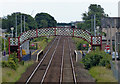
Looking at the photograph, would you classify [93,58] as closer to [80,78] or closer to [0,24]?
[80,78]

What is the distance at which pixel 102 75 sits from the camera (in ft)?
86.4

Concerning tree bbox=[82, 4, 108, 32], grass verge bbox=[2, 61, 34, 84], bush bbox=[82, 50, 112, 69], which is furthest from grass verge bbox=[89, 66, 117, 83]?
tree bbox=[82, 4, 108, 32]

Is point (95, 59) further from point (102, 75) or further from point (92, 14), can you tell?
point (92, 14)

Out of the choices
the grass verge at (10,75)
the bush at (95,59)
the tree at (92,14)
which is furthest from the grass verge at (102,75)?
the tree at (92,14)

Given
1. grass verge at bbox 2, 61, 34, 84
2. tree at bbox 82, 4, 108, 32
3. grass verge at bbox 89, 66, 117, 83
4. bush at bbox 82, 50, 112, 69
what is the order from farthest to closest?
Result: tree at bbox 82, 4, 108, 32, bush at bbox 82, 50, 112, 69, grass verge at bbox 2, 61, 34, 84, grass verge at bbox 89, 66, 117, 83

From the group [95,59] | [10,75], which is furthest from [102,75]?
[10,75]

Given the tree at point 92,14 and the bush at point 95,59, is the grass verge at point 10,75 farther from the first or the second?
the tree at point 92,14

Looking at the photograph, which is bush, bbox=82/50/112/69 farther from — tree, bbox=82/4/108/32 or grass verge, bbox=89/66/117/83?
tree, bbox=82/4/108/32

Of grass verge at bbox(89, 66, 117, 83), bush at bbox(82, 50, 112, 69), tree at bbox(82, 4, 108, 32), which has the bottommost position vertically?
grass verge at bbox(89, 66, 117, 83)

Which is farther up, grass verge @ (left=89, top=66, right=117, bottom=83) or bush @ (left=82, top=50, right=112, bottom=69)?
bush @ (left=82, top=50, right=112, bottom=69)

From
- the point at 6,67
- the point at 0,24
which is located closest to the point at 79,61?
the point at 6,67

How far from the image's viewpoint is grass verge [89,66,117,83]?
79.6 feet

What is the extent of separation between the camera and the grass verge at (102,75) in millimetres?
24247

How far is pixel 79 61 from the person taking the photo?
133 ft
